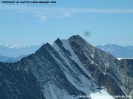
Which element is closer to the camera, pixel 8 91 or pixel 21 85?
pixel 8 91

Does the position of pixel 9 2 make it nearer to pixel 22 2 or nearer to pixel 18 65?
pixel 22 2

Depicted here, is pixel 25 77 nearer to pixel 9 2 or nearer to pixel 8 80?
pixel 8 80

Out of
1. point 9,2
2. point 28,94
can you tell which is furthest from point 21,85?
point 9,2

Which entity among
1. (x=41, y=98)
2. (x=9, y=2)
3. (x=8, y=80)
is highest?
(x=9, y=2)

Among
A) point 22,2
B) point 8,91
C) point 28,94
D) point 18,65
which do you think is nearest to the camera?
point 22,2

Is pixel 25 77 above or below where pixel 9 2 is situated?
below

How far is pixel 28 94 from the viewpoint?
185m

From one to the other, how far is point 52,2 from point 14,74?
4064 inches

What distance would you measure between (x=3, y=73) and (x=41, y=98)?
27.4m

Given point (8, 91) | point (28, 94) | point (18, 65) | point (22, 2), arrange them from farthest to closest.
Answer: point (18, 65), point (28, 94), point (8, 91), point (22, 2)

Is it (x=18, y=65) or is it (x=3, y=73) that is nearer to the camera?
(x=3, y=73)

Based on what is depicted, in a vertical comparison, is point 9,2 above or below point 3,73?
above

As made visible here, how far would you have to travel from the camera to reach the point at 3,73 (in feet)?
605

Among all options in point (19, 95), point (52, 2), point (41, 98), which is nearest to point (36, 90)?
point (41, 98)
